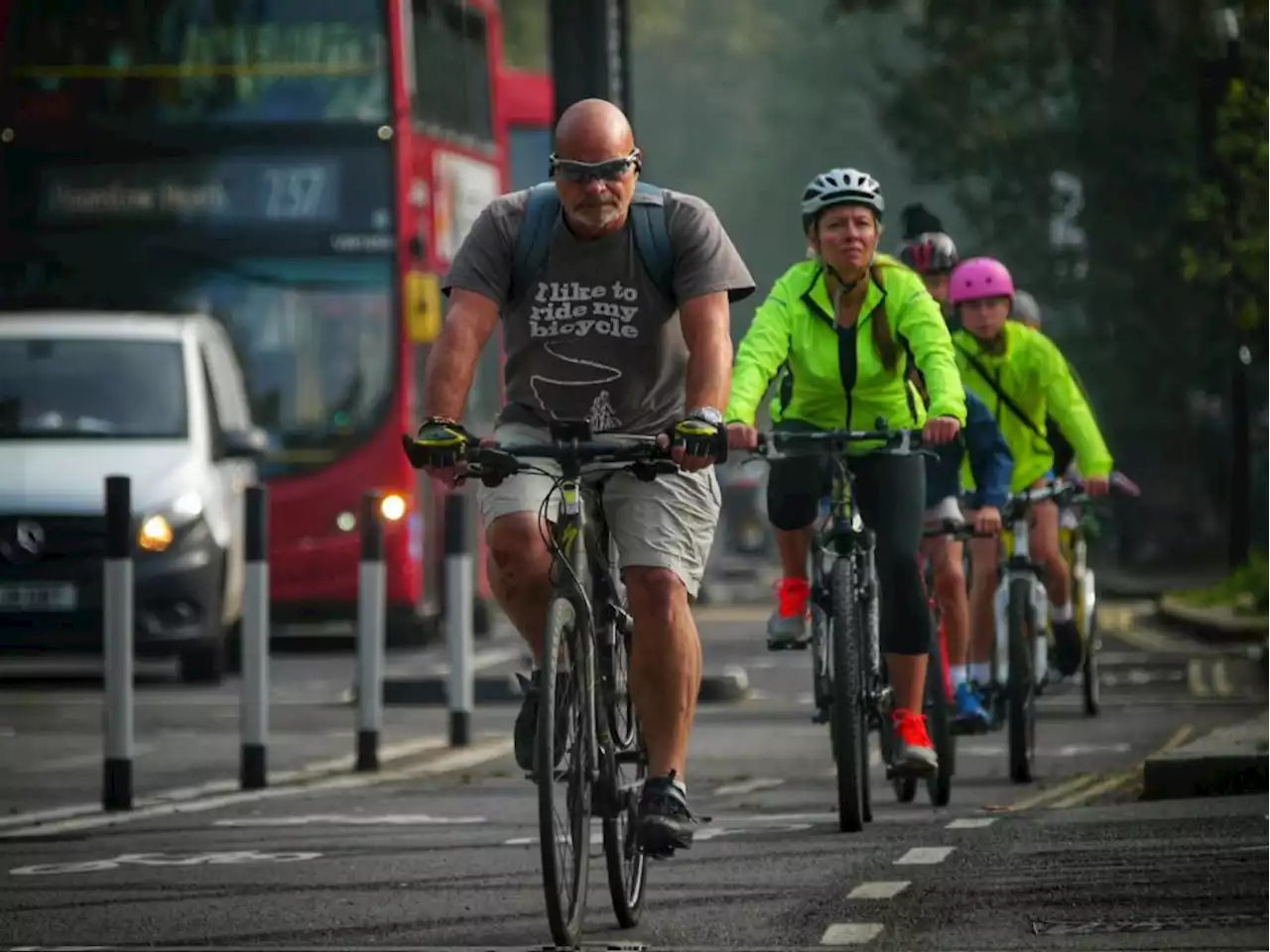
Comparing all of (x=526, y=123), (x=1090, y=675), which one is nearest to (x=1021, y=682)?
(x=1090, y=675)

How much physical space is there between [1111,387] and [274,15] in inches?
534

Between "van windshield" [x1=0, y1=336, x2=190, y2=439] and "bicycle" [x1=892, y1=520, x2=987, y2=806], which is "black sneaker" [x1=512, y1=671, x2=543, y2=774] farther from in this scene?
"van windshield" [x1=0, y1=336, x2=190, y2=439]

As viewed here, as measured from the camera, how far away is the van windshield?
69.8ft

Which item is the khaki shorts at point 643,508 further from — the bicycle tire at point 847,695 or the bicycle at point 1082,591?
the bicycle at point 1082,591

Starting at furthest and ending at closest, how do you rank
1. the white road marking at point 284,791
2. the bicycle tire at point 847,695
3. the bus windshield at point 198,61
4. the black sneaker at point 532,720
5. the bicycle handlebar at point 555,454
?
the bus windshield at point 198,61, the white road marking at point 284,791, the bicycle tire at point 847,695, the bicycle handlebar at point 555,454, the black sneaker at point 532,720

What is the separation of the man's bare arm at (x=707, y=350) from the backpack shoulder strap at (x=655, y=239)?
0.26 ft

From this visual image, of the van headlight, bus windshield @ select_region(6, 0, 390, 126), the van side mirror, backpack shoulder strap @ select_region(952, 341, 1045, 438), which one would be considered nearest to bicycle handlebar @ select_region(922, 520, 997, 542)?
backpack shoulder strap @ select_region(952, 341, 1045, 438)

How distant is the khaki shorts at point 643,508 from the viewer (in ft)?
27.8

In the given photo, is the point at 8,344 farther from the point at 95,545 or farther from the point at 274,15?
the point at 274,15

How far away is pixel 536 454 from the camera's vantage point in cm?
819

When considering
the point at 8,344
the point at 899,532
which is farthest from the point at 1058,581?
the point at 8,344

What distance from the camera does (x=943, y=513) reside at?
12883 mm

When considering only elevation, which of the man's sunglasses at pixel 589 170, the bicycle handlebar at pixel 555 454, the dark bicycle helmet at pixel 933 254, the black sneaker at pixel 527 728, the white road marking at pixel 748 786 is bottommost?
the white road marking at pixel 748 786

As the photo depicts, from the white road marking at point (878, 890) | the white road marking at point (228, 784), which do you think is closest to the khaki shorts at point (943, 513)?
the white road marking at point (228, 784)
